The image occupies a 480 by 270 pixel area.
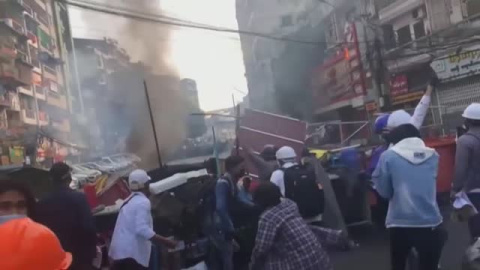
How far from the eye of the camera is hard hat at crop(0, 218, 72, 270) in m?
1.55

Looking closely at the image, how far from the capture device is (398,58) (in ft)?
74.2

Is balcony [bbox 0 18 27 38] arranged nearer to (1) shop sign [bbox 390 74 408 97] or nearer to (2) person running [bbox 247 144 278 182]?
(1) shop sign [bbox 390 74 408 97]

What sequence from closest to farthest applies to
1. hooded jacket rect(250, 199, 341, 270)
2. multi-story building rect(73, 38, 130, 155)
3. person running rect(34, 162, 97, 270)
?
hooded jacket rect(250, 199, 341, 270), person running rect(34, 162, 97, 270), multi-story building rect(73, 38, 130, 155)

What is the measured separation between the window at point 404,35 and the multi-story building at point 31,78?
15806 millimetres

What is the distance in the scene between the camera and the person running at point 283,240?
354cm

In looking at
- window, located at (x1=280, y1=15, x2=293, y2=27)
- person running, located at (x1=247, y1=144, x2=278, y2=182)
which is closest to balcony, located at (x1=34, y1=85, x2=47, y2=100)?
window, located at (x1=280, y1=15, x2=293, y2=27)

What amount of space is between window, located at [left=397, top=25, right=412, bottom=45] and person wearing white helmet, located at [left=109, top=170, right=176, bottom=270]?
20.0 meters

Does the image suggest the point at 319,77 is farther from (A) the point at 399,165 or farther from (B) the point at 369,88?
(A) the point at 399,165

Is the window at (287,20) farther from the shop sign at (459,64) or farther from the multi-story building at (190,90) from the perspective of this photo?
the shop sign at (459,64)

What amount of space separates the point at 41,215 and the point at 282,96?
2917 centimetres

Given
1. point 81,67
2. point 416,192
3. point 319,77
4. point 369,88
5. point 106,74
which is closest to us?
point 416,192

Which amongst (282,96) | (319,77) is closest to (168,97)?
(282,96)

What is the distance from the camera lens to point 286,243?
3557 millimetres

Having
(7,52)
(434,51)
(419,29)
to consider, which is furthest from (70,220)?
(7,52)
